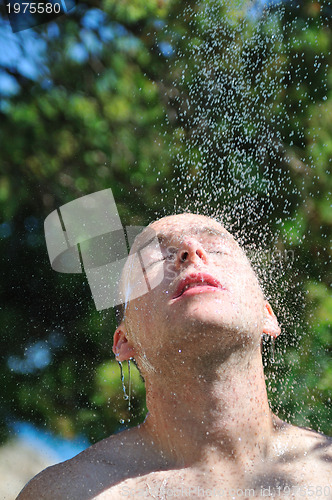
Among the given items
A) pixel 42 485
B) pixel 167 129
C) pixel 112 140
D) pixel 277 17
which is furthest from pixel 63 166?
pixel 42 485

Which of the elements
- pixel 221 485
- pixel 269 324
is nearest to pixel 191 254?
pixel 269 324

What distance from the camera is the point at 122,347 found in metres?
2.59

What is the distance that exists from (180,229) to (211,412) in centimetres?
80

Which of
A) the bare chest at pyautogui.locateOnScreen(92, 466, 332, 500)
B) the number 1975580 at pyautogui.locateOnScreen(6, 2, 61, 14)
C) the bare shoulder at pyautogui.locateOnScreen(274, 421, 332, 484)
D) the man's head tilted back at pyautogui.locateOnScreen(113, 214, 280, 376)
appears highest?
the number 1975580 at pyautogui.locateOnScreen(6, 2, 61, 14)

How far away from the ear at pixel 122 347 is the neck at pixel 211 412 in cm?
25

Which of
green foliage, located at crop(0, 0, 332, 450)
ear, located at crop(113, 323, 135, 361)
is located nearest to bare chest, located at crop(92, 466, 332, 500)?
ear, located at crop(113, 323, 135, 361)

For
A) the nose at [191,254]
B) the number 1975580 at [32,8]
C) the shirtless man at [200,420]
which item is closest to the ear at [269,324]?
the shirtless man at [200,420]

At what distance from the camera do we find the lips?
221cm

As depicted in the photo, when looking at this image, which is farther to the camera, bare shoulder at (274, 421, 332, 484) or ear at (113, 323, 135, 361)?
ear at (113, 323, 135, 361)

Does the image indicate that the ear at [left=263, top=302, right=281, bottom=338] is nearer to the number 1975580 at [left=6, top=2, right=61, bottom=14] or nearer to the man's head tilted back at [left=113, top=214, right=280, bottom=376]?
the man's head tilted back at [left=113, top=214, right=280, bottom=376]

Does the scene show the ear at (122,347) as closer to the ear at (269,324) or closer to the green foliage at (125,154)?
the ear at (269,324)

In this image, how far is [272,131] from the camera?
400 cm

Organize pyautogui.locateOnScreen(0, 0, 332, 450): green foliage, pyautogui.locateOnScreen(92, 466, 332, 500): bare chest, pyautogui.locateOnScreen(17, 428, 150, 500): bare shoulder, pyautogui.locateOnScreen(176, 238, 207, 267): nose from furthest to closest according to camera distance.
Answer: pyautogui.locateOnScreen(0, 0, 332, 450): green foliage → pyautogui.locateOnScreen(176, 238, 207, 267): nose → pyautogui.locateOnScreen(17, 428, 150, 500): bare shoulder → pyautogui.locateOnScreen(92, 466, 332, 500): bare chest

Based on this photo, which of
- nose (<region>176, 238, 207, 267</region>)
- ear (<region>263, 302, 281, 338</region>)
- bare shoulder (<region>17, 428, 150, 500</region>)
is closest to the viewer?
bare shoulder (<region>17, 428, 150, 500</region>)
